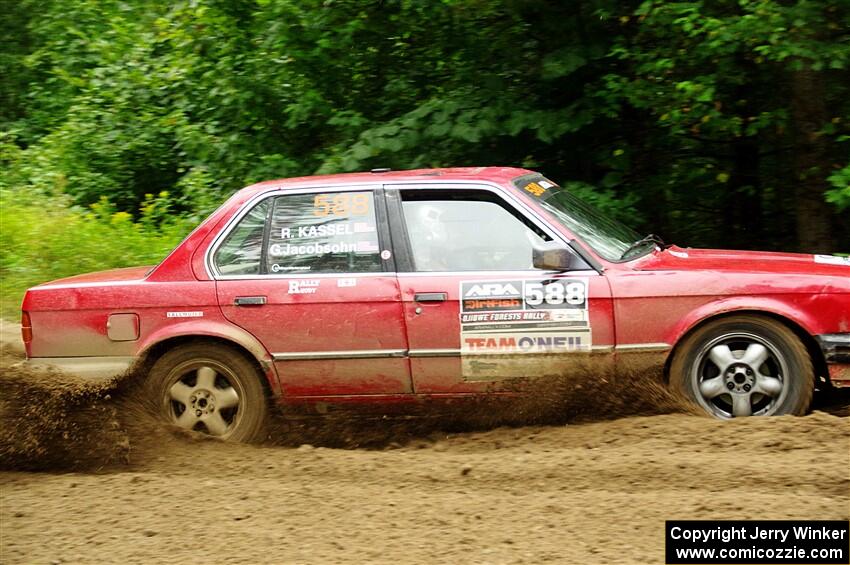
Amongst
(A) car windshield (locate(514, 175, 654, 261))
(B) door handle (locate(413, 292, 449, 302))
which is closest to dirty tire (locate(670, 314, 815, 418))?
(A) car windshield (locate(514, 175, 654, 261))

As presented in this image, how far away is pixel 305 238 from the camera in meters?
6.09

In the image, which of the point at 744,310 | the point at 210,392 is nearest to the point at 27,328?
the point at 210,392

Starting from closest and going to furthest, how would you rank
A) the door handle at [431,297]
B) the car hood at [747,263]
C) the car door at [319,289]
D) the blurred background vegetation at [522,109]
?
the car hood at [747,263] → the door handle at [431,297] → the car door at [319,289] → the blurred background vegetation at [522,109]

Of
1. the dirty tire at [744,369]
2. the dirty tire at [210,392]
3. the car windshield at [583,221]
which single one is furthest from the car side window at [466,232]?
the dirty tire at [210,392]

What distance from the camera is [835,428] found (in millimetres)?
5152

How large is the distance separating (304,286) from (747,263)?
2.60 meters

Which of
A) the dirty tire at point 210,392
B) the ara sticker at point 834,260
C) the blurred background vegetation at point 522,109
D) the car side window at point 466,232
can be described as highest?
the blurred background vegetation at point 522,109

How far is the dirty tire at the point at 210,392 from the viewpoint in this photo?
6121 millimetres

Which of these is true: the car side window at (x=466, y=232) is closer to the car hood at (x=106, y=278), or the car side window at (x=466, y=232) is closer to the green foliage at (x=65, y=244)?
the car hood at (x=106, y=278)

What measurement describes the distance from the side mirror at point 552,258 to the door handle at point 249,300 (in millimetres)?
1653

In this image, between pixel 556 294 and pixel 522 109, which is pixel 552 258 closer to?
pixel 556 294

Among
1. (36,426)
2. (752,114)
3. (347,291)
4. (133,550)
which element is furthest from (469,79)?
(133,550)

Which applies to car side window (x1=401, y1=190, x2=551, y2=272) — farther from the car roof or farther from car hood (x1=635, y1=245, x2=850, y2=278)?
car hood (x1=635, y1=245, x2=850, y2=278)

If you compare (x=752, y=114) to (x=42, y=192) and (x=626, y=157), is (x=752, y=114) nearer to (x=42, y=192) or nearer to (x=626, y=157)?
(x=626, y=157)
